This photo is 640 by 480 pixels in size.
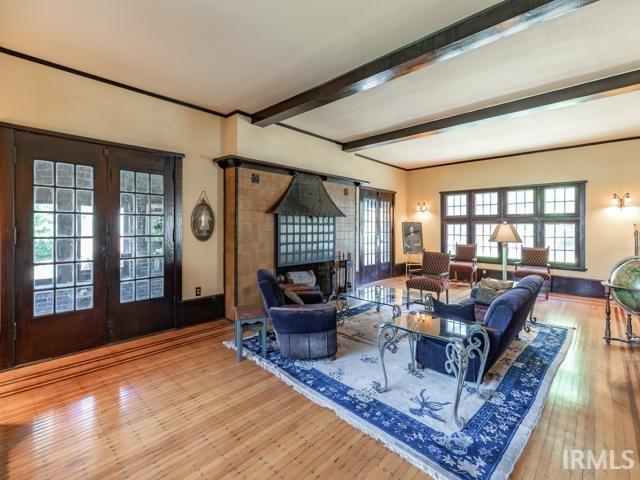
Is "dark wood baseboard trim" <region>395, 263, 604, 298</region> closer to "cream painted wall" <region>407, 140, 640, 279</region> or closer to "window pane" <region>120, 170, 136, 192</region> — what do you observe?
"cream painted wall" <region>407, 140, 640, 279</region>

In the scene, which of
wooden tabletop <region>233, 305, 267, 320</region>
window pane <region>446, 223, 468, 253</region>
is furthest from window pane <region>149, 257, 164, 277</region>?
window pane <region>446, 223, 468, 253</region>

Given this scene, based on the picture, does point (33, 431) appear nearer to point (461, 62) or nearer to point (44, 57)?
point (44, 57)

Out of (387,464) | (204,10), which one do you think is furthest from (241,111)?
(387,464)

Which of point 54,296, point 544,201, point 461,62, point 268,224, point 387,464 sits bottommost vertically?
point 387,464

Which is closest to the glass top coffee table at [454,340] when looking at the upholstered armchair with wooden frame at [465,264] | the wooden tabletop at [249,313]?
the wooden tabletop at [249,313]

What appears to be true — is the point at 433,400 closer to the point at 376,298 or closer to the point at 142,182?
the point at 376,298

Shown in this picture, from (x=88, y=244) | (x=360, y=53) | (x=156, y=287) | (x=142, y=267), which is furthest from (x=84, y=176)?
(x=360, y=53)

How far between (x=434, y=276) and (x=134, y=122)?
559 centimetres

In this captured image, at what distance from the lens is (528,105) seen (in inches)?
164

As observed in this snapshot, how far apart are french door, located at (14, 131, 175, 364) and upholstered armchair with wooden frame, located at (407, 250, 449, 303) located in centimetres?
418

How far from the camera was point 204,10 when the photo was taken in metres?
2.52

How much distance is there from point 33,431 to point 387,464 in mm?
2554

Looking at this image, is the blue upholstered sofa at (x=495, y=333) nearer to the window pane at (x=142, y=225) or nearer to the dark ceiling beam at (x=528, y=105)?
the dark ceiling beam at (x=528, y=105)

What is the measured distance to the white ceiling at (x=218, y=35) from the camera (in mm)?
2477
